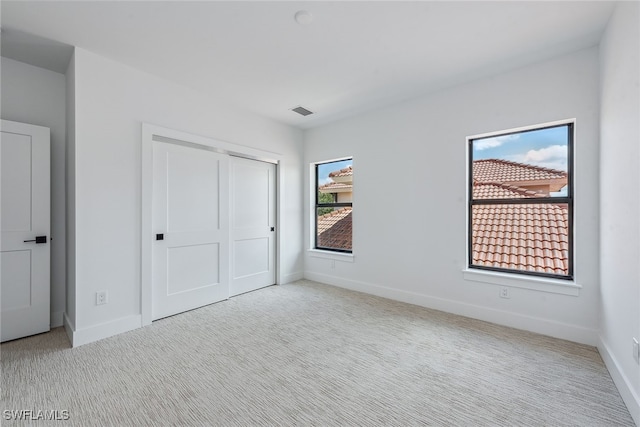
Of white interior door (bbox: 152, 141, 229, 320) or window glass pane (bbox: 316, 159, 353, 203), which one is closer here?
white interior door (bbox: 152, 141, 229, 320)

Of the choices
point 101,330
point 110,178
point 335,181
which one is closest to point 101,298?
point 101,330

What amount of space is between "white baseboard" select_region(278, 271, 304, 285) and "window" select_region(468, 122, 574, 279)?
2715mm

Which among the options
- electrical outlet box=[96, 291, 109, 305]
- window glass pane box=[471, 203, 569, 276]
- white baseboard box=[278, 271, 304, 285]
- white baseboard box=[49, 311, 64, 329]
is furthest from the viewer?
white baseboard box=[278, 271, 304, 285]

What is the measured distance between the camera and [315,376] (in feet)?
6.44

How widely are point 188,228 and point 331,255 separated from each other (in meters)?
2.17

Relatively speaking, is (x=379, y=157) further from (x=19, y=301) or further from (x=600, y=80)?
(x=19, y=301)


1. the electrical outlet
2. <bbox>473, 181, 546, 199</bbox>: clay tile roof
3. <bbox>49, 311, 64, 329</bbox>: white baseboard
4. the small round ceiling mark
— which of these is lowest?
<bbox>49, 311, 64, 329</bbox>: white baseboard

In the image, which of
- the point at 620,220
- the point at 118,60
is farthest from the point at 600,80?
the point at 118,60

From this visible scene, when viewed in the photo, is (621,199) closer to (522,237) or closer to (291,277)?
(522,237)

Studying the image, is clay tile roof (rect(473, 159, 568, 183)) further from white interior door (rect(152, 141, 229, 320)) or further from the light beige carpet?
white interior door (rect(152, 141, 229, 320))

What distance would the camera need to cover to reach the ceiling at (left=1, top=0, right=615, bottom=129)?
1963 millimetres

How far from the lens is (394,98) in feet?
11.5

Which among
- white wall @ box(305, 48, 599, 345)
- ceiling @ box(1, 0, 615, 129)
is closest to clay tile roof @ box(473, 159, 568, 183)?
white wall @ box(305, 48, 599, 345)

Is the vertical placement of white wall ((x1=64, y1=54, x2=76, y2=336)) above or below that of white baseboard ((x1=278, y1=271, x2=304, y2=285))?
above
